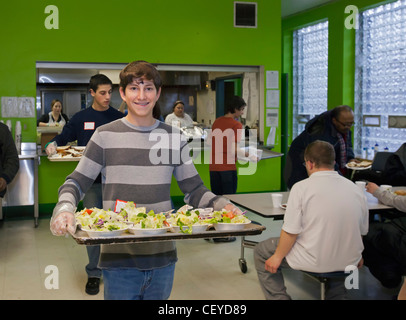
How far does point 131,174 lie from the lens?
2189 mm

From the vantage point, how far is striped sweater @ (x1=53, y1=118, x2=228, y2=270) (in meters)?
2.15

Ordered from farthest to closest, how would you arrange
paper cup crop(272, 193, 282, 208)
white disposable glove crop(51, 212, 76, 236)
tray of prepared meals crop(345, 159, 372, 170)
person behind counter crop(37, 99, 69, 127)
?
person behind counter crop(37, 99, 69, 127), tray of prepared meals crop(345, 159, 372, 170), paper cup crop(272, 193, 282, 208), white disposable glove crop(51, 212, 76, 236)

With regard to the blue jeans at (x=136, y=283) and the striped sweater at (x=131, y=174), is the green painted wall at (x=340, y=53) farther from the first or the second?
the blue jeans at (x=136, y=283)

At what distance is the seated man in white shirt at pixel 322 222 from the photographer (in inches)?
122

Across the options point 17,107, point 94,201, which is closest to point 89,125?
Result: point 94,201

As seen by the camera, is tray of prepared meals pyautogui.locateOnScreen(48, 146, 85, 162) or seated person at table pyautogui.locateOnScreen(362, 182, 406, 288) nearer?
seated person at table pyautogui.locateOnScreen(362, 182, 406, 288)

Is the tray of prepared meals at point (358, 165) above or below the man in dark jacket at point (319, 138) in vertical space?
below

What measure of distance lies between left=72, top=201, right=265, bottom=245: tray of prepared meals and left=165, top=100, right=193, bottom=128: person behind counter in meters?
5.62

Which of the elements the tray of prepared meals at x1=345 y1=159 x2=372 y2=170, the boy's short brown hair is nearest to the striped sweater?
the boy's short brown hair

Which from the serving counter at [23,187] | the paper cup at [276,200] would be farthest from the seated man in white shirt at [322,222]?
the serving counter at [23,187]

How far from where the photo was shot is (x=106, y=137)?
2.21 meters

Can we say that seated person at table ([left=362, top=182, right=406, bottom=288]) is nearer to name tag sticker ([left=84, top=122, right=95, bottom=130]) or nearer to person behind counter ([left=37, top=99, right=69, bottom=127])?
name tag sticker ([left=84, top=122, right=95, bottom=130])

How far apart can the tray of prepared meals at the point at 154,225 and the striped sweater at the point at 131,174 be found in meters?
0.08
